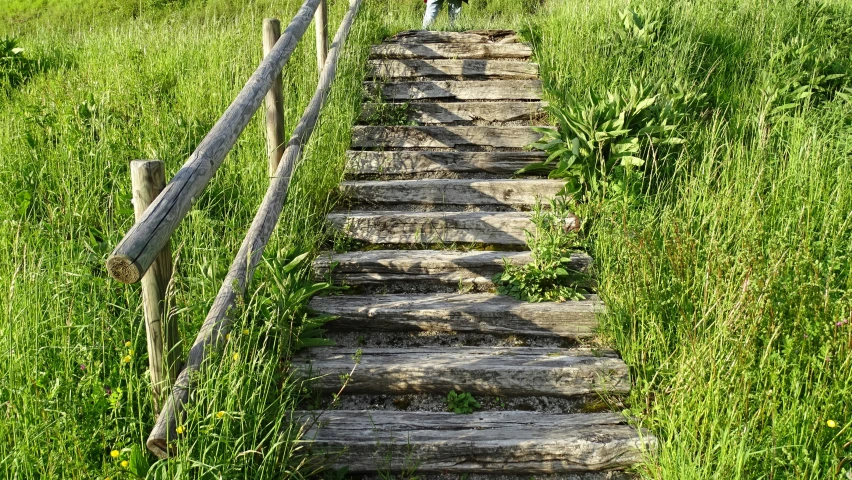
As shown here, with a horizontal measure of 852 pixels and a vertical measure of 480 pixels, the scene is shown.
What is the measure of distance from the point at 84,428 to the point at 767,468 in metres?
2.46

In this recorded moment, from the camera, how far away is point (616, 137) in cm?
430

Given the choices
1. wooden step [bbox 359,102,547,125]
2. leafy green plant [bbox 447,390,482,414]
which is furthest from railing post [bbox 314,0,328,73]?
Result: leafy green plant [bbox 447,390,482,414]

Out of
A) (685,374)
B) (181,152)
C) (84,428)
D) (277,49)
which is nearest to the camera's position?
(84,428)

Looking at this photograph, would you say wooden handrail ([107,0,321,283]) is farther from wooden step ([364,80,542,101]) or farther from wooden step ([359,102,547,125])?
wooden step ([364,80,542,101])

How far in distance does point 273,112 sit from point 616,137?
214cm

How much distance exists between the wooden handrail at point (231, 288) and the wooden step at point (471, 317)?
23.2 inches

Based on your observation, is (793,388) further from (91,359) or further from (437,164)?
(437,164)

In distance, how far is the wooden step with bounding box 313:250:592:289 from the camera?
4.00 m

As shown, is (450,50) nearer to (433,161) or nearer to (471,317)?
(433,161)

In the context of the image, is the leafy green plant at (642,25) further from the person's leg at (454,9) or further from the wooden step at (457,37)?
the person's leg at (454,9)

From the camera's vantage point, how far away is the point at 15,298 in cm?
270

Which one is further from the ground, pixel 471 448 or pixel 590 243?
pixel 590 243

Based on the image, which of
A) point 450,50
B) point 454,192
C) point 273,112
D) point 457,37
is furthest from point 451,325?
point 457,37

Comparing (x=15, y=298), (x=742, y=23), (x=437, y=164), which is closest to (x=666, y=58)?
(x=742, y=23)
